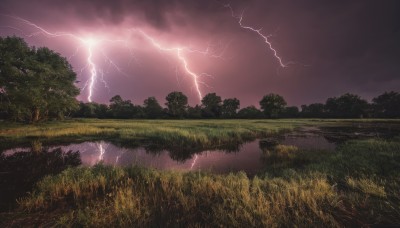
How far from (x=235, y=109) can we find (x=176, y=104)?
1526 inches

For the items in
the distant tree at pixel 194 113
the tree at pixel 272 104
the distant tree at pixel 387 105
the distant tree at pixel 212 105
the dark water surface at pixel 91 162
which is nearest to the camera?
the dark water surface at pixel 91 162

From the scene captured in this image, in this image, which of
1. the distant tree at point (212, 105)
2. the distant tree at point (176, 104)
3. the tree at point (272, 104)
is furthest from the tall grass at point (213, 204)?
the distant tree at point (212, 105)

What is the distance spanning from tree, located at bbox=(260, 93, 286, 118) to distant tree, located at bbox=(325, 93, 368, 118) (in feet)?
93.2

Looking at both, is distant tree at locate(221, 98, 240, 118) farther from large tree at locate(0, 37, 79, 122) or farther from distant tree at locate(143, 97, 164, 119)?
large tree at locate(0, 37, 79, 122)

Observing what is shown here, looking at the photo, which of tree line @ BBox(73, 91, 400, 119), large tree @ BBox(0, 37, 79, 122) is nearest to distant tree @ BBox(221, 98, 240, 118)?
tree line @ BBox(73, 91, 400, 119)

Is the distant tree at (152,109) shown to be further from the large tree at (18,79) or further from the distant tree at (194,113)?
the large tree at (18,79)

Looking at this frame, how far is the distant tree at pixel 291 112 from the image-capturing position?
11375cm

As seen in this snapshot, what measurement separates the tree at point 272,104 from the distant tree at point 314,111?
65.7 feet

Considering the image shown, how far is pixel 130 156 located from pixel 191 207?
11064 mm

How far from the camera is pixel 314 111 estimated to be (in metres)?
118

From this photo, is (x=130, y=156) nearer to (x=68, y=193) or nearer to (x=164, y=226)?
(x=68, y=193)

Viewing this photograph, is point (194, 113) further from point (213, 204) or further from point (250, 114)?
point (213, 204)

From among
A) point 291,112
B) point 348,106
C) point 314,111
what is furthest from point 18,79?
point 314,111

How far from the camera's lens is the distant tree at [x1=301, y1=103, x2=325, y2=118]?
10820 centimetres
